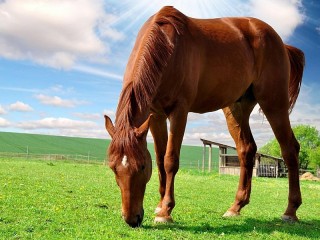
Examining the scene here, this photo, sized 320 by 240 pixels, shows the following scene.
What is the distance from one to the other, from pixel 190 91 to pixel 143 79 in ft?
3.33

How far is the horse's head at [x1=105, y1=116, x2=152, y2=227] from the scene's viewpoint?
4582mm

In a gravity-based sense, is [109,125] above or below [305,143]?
below

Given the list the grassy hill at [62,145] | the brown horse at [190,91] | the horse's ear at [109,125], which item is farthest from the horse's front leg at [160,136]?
the grassy hill at [62,145]

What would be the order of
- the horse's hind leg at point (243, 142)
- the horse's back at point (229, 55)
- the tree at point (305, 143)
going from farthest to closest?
the tree at point (305, 143), the horse's hind leg at point (243, 142), the horse's back at point (229, 55)

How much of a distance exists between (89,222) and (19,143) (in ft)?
258

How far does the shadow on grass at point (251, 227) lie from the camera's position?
5.65 m

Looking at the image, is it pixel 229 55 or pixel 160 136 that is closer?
pixel 160 136

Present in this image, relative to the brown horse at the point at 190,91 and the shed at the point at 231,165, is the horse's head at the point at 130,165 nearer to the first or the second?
the brown horse at the point at 190,91

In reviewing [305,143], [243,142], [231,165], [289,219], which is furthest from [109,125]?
[305,143]

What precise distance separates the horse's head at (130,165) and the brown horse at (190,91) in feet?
0.04

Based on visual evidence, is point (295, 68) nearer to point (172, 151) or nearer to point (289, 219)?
point (289, 219)

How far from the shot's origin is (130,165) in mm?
4586

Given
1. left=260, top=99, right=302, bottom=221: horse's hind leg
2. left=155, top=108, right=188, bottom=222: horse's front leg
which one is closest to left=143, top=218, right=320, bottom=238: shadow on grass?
left=155, top=108, right=188, bottom=222: horse's front leg

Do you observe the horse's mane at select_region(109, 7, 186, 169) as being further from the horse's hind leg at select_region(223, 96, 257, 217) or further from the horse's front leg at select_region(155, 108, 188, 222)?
the horse's hind leg at select_region(223, 96, 257, 217)
